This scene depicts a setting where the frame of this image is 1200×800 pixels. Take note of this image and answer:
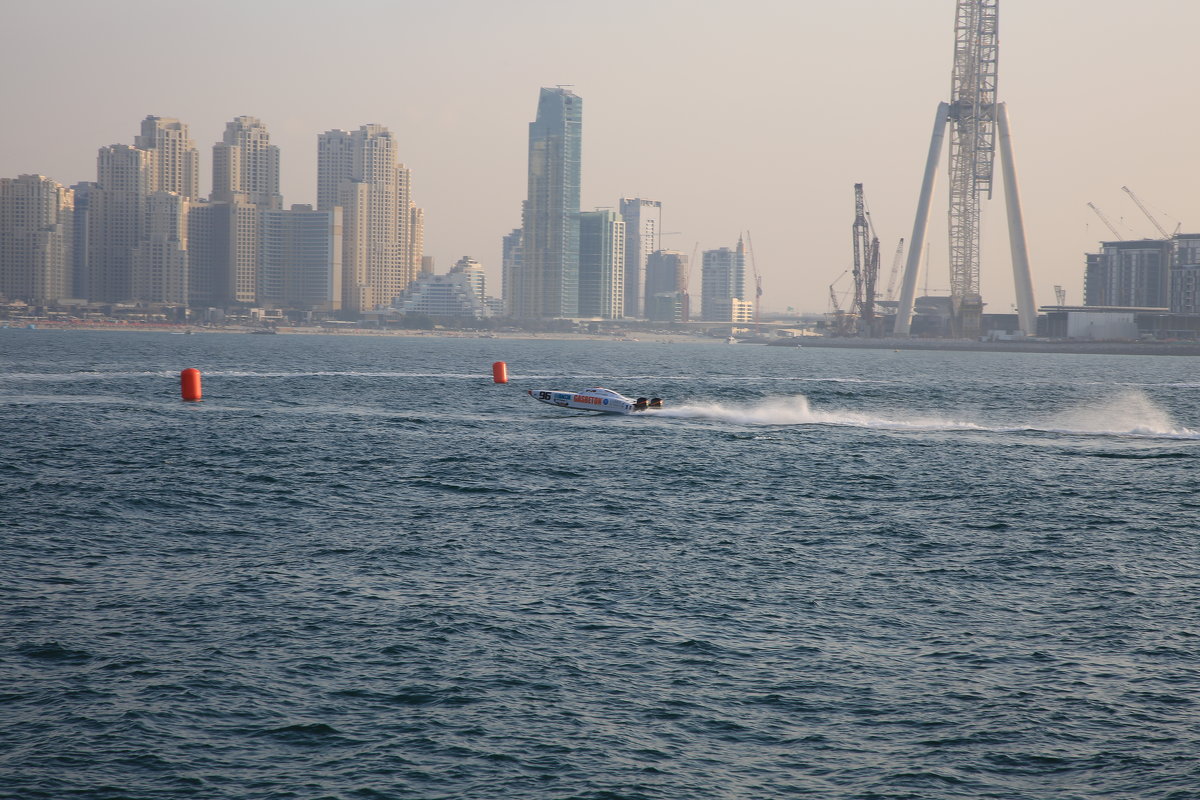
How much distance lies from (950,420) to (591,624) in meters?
50.3

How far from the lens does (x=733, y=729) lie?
53.2 ft

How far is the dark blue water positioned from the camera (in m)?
14.9

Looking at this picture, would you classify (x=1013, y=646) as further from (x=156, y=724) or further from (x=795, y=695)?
(x=156, y=724)

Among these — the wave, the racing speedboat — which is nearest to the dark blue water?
the wave

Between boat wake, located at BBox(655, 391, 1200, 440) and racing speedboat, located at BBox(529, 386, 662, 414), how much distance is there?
7.87ft

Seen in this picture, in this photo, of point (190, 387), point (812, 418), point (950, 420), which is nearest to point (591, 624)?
point (812, 418)

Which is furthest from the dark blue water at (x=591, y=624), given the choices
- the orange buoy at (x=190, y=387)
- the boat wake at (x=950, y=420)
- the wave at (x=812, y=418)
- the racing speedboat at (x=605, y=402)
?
the orange buoy at (x=190, y=387)

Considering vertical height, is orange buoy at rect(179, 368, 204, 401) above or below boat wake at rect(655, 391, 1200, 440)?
above

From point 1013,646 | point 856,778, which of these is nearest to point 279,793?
point 856,778

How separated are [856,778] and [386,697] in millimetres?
7230

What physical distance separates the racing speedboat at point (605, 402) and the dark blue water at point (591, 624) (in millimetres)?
15245

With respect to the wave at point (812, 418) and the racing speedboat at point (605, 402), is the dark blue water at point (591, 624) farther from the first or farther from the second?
the racing speedboat at point (605, 402)

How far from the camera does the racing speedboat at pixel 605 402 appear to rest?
62469 millimetres

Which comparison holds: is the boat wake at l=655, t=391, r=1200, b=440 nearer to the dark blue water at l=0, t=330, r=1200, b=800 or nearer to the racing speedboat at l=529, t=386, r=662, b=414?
the racing speedboat at l=529, t=386, r=662, b=414
